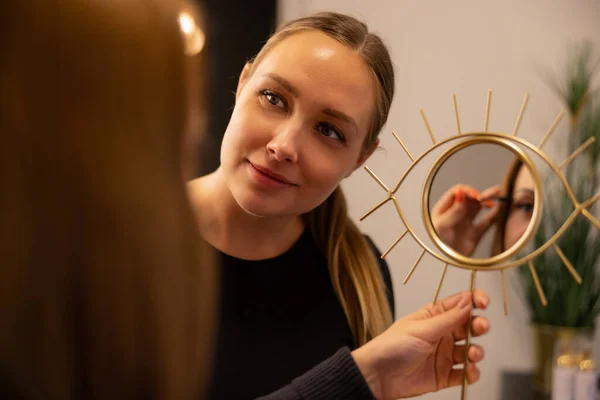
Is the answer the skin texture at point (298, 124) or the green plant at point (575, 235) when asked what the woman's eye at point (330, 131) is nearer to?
the skin texture at point (298, 124)

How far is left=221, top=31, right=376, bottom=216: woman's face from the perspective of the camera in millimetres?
746

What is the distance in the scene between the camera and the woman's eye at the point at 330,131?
782 millimetres

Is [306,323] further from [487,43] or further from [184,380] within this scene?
[487,43]

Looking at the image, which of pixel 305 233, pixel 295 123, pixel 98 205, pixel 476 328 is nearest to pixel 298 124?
pixel 295 123

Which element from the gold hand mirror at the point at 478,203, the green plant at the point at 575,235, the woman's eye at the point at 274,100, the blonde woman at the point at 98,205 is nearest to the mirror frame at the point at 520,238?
the gold hand mirror at the point at 478,203

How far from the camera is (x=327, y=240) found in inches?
36.6

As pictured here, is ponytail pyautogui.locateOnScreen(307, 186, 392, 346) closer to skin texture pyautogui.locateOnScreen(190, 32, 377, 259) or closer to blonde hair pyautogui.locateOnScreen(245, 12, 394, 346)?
blonde hair pyautogui.locateOnScreen(245, 12, 394, 346)

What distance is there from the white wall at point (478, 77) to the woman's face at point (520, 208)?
34.0 inches

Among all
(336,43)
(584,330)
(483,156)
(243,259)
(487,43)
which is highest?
Result: (487,43)

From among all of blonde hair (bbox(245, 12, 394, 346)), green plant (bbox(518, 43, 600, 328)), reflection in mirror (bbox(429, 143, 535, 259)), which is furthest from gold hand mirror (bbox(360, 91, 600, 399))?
green plant (bbox(518, 43, 600, 328))

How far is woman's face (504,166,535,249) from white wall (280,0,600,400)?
864mm

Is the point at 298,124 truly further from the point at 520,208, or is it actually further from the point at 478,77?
the point at 478,77

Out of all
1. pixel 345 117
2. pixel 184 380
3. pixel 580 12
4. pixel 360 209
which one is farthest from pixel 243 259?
pixel 580 12

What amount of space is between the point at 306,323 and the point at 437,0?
47.6 inches
